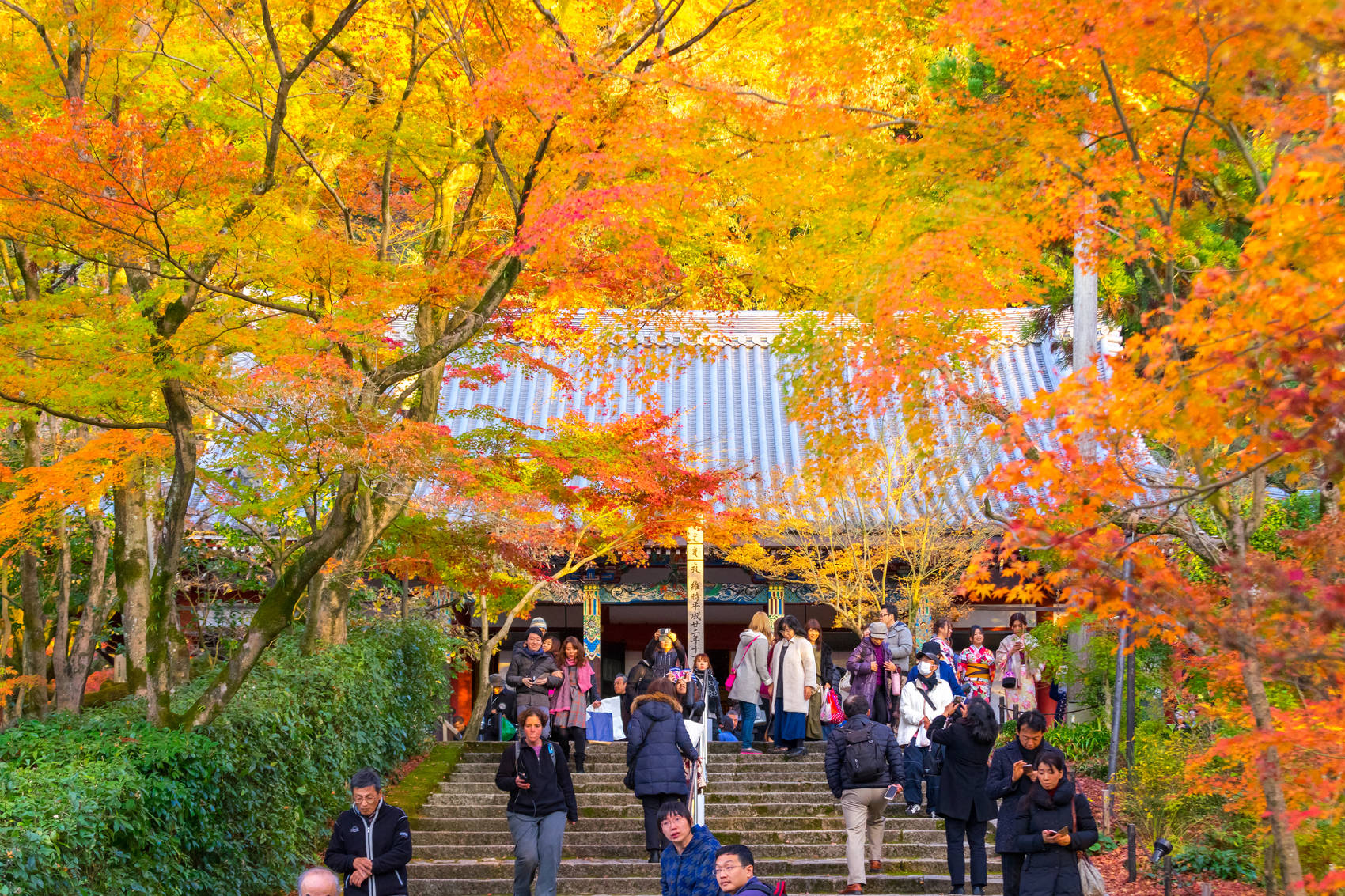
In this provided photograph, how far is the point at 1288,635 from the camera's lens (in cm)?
404

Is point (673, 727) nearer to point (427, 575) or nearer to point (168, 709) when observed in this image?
point (168, 709)

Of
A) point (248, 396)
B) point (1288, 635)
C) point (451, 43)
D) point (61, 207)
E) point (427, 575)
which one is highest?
point (451, 43)

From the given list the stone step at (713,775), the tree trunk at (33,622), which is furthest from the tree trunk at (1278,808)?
the tree trunk at (33,622)

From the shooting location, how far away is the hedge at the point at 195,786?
554cm

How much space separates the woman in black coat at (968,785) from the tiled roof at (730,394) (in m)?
9.85

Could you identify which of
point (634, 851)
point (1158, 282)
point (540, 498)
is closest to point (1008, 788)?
point (1158, 282)

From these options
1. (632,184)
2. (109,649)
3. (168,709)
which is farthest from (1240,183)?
(109,649)

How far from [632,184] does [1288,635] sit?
485cm

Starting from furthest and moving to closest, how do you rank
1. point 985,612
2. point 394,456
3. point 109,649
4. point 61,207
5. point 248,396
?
1. point 985,612
2. point 109,649
3. point 248,396
4. point 394,456
5. point 61,207

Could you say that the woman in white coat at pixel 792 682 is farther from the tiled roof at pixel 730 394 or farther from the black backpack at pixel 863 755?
the tiled roof at pixel 730 394

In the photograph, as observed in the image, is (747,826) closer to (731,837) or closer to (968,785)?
(731,837)

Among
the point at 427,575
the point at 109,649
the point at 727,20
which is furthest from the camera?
the point at 109,649

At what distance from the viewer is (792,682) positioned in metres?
11.5

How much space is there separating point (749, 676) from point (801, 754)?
1.02 metres
